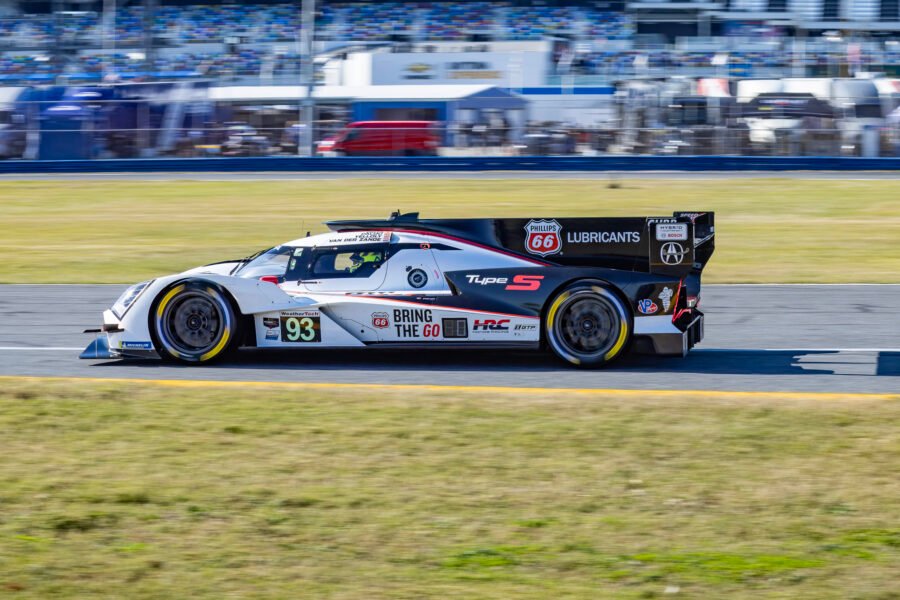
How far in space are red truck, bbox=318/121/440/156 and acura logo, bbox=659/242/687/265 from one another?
26890mm

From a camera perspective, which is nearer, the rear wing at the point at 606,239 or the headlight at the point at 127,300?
the rear wing at the point at 606,239

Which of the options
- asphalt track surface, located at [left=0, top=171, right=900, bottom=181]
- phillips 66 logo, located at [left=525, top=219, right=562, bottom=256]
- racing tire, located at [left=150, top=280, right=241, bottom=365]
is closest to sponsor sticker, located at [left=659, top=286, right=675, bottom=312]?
phillips 66 logo, located at [left=525, top=219, right=562, bottom=256]

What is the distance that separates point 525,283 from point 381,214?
596 inches

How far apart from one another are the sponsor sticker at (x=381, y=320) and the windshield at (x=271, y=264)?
0.89 meters

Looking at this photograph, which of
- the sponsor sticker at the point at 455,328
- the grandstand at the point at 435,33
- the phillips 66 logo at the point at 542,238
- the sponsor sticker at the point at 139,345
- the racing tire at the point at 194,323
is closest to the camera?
the sponsor sticker at the point at 455,328

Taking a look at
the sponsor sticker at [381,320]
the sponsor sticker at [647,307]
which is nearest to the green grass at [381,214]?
the sponsor sticker at [647,307]

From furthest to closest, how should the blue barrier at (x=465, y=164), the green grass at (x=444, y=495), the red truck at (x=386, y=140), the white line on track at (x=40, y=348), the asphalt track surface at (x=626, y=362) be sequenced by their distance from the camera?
the red truck at (x=386, y=140) → the blue barrier at (x=465, y=164) → the white line on track at (x=40, y=348) → the asphalt track surface at (x=626, y=362) → the green grass at (x=444, y=495)

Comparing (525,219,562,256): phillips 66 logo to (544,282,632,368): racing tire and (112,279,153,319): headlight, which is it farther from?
(112,279,153,319): headlight

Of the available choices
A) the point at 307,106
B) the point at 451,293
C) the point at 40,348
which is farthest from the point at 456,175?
the point at 451,293

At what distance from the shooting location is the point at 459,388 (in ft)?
27.2

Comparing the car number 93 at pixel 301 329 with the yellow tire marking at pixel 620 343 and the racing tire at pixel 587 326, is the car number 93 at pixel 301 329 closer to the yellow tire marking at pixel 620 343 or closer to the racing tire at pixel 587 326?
Answer: the racing tire at pixel 587 326

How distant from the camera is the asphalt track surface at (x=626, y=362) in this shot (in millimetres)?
8578

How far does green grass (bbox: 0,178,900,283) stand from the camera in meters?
16.8

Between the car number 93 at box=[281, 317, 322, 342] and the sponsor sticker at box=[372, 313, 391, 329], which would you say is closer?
the sponsor sticker at box=[372, 313, 391, 329]
